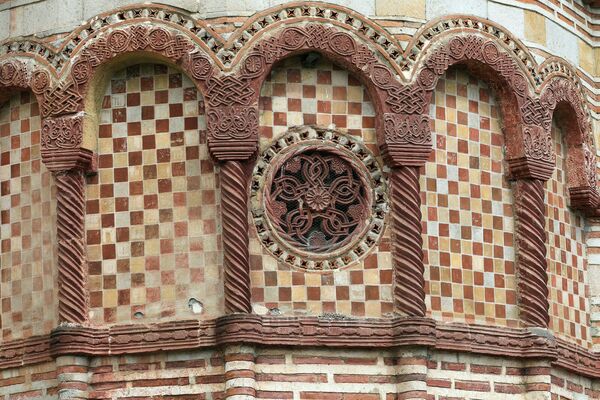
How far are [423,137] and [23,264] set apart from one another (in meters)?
4.77

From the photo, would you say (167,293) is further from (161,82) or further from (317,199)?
(161,82)

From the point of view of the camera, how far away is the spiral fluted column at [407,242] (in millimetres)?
23266

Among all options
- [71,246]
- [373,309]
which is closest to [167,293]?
[71,246]

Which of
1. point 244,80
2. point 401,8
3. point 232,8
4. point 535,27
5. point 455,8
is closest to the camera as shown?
point 244,80

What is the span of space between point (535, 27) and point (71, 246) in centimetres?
617

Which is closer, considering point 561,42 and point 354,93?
point 354,93

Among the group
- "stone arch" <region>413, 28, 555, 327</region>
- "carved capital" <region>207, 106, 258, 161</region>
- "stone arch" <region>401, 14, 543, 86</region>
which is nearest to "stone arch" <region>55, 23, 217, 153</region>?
"carved capital" <region>207, 106, 258, 161</region>

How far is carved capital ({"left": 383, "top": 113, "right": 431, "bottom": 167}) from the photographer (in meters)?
23.5

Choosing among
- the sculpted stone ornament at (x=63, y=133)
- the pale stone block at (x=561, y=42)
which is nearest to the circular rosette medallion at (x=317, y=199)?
the sculpted stone ornament at (x=63, y=133)

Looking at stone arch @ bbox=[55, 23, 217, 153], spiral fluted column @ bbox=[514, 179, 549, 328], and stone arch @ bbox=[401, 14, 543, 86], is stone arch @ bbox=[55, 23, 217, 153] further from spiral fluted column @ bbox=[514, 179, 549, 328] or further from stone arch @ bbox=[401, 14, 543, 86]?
spiral fluted column @ bbox=[514, 179, 549, 328]

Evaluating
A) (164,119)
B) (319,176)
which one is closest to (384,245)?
(319,176)

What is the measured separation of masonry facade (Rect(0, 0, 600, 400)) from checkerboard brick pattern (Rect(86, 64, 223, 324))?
2 cm

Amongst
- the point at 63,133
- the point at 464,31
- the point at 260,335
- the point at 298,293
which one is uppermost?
the point at 464,31

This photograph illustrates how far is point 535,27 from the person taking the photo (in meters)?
25.2
